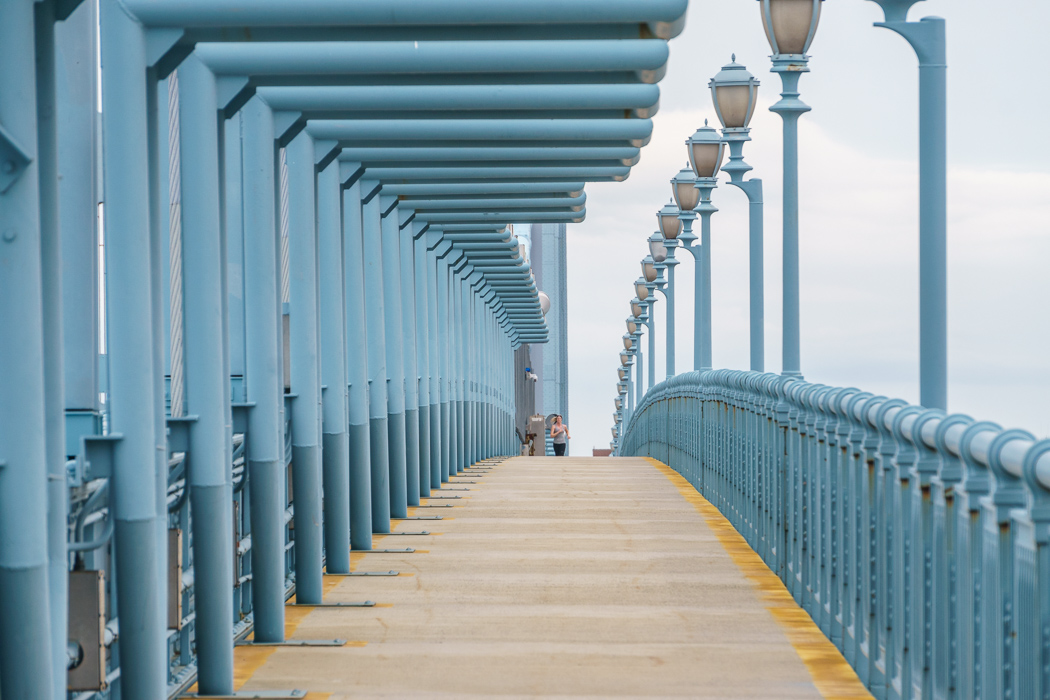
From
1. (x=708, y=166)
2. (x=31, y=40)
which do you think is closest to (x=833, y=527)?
(x=31, y=40)

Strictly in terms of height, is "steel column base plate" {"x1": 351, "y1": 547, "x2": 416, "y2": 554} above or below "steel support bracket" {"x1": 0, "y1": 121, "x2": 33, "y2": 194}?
below

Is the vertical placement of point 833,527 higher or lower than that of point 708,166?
lower

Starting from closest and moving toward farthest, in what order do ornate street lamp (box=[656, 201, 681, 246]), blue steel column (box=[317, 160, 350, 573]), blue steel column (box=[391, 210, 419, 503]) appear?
1. blue steel column (box=[317, 160, 350, 573])
2. blue steel column (box=[391, 210, 419, 503])
3. ornate street lamp (box=[656, 201, 681, 246])

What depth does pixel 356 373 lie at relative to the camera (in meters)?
9.63

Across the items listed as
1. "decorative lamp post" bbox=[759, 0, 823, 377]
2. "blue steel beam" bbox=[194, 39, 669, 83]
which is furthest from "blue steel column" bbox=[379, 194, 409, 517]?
"blue steel beam" bbox=[194, 39, 669, 83]

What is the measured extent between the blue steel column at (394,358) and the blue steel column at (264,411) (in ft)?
17.8

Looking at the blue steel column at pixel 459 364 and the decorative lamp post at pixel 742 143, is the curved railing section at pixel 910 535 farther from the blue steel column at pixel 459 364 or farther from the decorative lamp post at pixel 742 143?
the blue steel column at pixel 459 364

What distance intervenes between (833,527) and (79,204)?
3453 mm

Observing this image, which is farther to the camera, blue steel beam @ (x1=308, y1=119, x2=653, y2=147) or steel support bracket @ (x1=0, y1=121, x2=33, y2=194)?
blue steel beam @ (x1=308, y1=119, x2=653, y2=147)

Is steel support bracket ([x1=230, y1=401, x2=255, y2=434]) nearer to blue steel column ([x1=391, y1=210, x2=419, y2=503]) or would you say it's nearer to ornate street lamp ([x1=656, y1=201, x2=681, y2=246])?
blue steel column ([x1=391, y1=210, x2=419, y2=503])

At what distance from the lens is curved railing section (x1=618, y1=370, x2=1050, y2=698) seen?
132 inches

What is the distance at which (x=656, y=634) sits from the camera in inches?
256

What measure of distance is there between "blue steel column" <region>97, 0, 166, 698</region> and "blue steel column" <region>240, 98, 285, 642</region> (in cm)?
142

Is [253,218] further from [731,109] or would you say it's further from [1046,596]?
[731,109]
